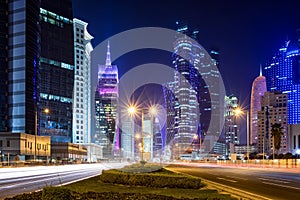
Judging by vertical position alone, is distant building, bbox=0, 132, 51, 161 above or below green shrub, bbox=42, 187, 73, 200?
below

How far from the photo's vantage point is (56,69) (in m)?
178

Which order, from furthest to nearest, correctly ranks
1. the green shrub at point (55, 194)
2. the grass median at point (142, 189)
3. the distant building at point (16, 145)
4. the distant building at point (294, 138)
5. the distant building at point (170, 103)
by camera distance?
the distant building at point (294, 138) → the distant building at point (16, 145) → the distant building at point (170, 103) → the grass median at point (142, 189) → the green shrub at point (55, 194)

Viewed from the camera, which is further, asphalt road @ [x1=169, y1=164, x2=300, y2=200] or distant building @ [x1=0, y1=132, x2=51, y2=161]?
distant building @ [x1=0, y1=132, x2=51, y2=161]

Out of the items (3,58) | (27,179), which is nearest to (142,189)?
(27,179)

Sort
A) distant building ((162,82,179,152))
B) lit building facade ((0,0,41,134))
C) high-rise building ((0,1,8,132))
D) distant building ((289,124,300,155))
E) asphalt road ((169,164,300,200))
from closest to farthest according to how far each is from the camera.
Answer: asphalt road ((169,164,300,200)) → distant building ((162,82,179,152)) → distant building ((289,124,300,155)) → lit building facade ((0,0,41,134)) → high-rise building ((0,1,8,132))

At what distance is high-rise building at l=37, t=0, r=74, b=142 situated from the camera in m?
171

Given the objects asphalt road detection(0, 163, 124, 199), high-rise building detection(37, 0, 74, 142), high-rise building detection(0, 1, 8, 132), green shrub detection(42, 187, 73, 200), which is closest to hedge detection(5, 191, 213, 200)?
asphalt road detection(0, 163, 124, 199)

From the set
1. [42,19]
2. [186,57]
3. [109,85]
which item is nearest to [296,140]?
[186,57]

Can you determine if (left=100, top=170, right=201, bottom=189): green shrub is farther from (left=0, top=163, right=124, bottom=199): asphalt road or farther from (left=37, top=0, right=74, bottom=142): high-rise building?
(left=37, top=0, right=74, bottom=142): high-rise building

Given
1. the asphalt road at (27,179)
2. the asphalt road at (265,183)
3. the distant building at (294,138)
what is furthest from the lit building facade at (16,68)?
the asphalt road at (265,183)

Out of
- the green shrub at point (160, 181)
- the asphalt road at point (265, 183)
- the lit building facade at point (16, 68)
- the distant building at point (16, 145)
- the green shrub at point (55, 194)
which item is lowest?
the distant building at point (16, 145)

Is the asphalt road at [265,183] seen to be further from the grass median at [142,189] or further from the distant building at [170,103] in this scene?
the distant building at [170,103]

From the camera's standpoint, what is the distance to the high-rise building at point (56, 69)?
17075 cm

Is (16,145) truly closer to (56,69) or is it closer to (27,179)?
(56,69)
